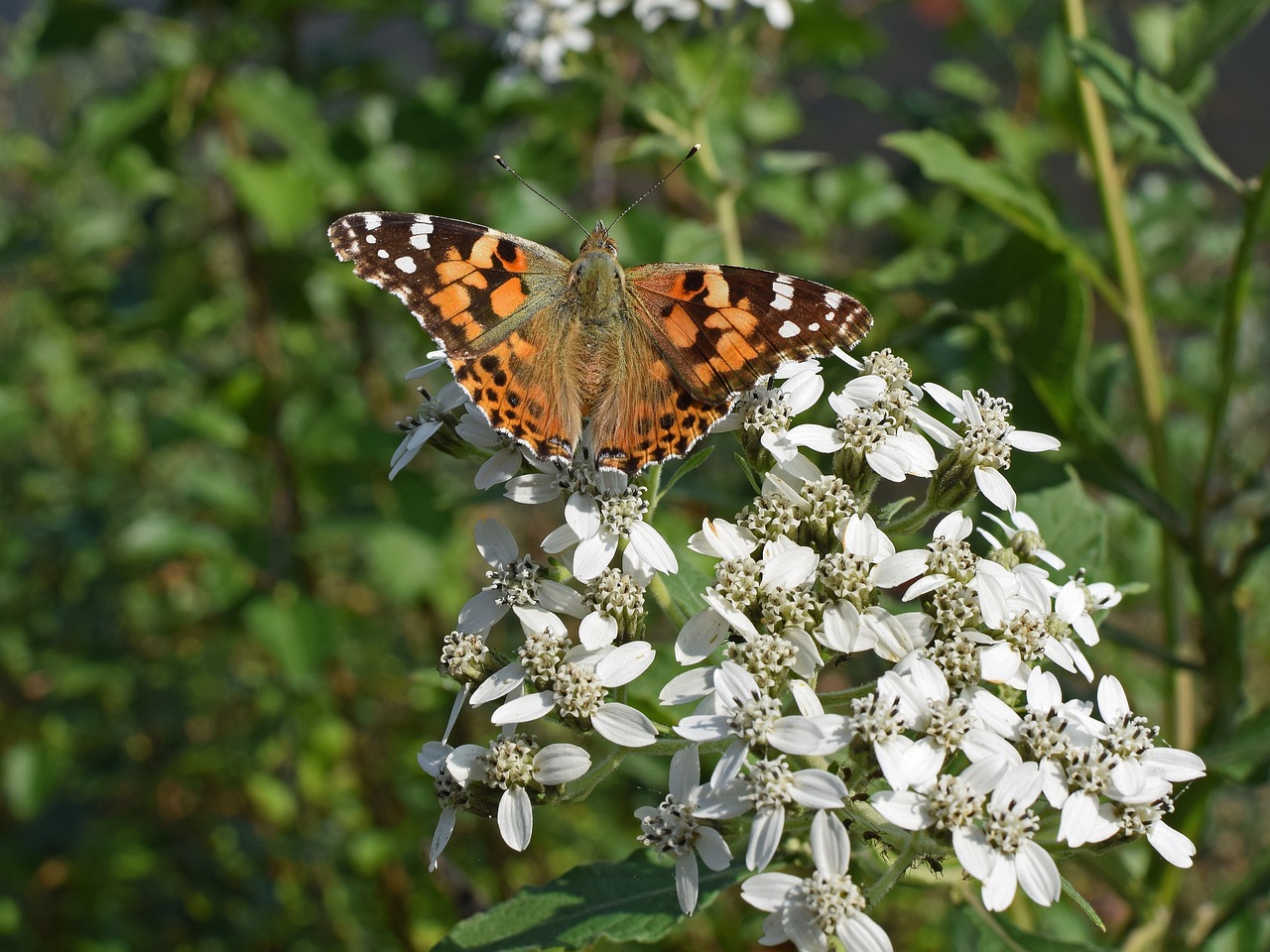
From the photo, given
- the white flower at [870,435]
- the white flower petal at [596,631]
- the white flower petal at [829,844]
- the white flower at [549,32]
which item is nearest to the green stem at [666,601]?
the white flower petal at [596,631]

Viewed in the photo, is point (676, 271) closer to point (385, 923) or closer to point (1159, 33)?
point (1159, 33)

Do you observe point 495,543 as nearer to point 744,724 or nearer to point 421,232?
point 744,724

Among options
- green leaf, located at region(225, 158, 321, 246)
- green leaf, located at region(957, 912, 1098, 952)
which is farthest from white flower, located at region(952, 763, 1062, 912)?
green leaf, located at region(225, 158, 321, 246)

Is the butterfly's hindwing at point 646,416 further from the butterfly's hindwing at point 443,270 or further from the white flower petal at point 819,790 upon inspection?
the white flower petal at point 819,790

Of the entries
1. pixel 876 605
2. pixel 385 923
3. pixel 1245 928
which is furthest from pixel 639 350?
pixel 385 923

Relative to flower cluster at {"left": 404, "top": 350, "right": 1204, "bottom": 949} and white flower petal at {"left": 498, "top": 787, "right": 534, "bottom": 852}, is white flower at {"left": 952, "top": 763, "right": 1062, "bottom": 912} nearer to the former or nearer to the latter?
flower cluster at {"left": 404, "top": 350, "right": 1204, "bottom": 949}

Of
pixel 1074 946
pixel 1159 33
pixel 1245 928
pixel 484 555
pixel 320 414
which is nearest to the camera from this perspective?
pixel 1074 946
